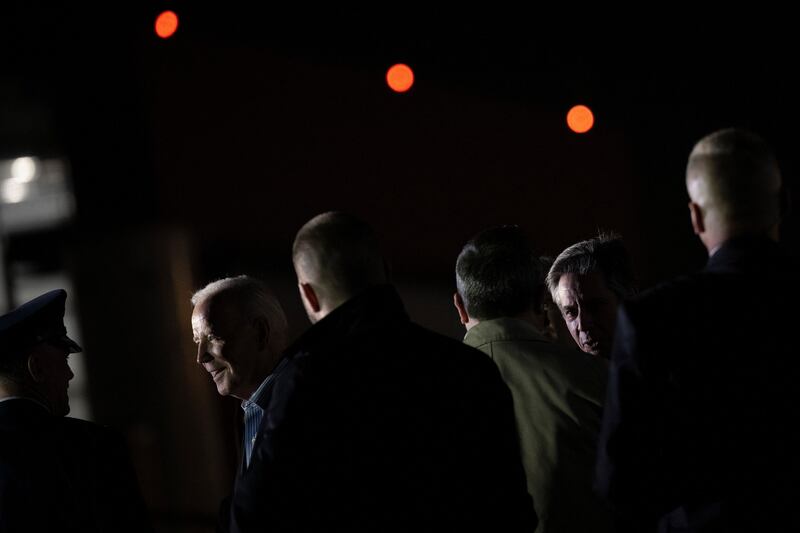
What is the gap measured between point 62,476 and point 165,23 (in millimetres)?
3297

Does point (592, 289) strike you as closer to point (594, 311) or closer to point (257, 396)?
point (594, 311)

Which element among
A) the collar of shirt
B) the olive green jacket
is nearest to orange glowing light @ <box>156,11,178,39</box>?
the collar of shirt

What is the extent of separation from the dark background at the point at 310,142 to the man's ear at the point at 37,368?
276cm

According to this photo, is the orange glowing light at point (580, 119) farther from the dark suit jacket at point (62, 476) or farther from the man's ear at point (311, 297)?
the man's ear at point (311, 297)

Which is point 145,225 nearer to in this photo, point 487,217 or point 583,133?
point 487,217

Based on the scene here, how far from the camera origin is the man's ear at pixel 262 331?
114 inches

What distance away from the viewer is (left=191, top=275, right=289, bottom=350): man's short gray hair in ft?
9.55

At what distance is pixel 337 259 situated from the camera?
2109 mm

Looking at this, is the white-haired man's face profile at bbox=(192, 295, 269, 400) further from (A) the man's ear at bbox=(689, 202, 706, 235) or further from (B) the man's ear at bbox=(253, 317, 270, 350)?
(A) the man's ear at bbox=(689, 202, 706, 235)

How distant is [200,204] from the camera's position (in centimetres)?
560

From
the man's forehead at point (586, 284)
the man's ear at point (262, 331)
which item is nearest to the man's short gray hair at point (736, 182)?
the man's forehead at point (586, 284)

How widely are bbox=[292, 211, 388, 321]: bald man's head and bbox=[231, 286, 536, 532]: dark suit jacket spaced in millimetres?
39

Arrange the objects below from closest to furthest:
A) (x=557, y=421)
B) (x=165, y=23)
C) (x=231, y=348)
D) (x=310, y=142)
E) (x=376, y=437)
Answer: (x=376, y=437) → (x=557, y=421) → (x=231, y=348) → (x=165, y=23) → (x=310, y=142)

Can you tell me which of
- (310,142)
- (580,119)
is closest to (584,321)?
(310,142)
